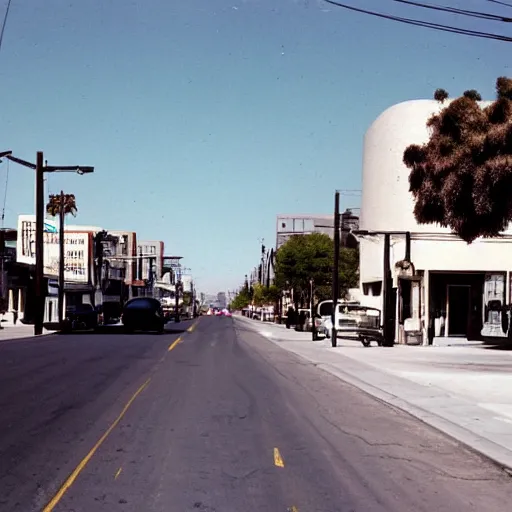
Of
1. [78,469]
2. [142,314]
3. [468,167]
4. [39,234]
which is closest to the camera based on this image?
[78,469]

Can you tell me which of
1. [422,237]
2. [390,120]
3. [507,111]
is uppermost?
[390,120]

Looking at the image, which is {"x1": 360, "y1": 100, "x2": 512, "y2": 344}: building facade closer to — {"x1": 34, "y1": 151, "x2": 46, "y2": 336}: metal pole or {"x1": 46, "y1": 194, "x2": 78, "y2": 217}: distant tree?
{"x1": 34, "y1": 151, "x2": 46, "y2": 336}: metal pole

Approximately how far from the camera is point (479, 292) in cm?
4862

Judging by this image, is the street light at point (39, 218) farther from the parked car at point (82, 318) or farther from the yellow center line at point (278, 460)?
the yellow center line at point (278, 460)

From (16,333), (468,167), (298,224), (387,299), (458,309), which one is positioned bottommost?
(16,333)

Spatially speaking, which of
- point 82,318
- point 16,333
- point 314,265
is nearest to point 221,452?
point 16,333

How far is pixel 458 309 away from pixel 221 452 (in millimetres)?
41217

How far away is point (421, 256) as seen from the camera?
153 feet

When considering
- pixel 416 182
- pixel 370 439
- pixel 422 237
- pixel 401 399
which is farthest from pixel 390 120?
pixel 370 439

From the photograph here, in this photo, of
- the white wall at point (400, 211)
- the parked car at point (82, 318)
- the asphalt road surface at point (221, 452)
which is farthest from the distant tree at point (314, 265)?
the asphalt road surface at point (221, 452)

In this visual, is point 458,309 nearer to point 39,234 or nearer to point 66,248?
point 39,234

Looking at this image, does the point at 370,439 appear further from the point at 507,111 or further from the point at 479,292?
the point at 479,292

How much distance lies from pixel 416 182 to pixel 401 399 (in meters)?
17.2

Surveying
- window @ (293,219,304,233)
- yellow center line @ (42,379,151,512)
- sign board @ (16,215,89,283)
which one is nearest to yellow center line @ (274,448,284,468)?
yellow center line @ (42,379,151,512)
